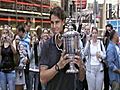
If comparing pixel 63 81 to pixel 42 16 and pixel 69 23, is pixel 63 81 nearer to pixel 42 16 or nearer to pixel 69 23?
pixel 69 23

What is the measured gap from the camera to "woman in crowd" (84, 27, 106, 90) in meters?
8.86

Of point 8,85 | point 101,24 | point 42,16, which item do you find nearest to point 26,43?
point 8,85

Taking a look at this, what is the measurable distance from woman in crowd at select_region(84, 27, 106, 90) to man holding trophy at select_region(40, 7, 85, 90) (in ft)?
15.2

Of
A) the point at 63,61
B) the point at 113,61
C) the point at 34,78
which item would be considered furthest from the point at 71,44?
the point at 34,78

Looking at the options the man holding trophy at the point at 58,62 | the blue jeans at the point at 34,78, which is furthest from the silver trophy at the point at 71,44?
the blue jeans at the point at 34,78

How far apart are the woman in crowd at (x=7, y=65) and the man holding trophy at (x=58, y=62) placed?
491 centimetres

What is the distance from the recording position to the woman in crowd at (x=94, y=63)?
Result: 8.86 metres

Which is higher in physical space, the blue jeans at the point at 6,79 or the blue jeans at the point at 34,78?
the blue jeans at the point at 6,79

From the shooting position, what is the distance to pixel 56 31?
4.02 metres

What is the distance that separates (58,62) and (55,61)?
0.16 metres

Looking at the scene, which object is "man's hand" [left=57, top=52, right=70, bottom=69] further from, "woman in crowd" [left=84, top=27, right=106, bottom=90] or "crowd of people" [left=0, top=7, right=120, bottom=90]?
"woman in crowd" [left=84, top=27, right=106, bottom=90]

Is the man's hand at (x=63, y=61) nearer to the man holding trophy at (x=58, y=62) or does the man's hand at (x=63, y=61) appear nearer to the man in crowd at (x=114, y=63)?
the man holding trophy at (x=58, y=62)

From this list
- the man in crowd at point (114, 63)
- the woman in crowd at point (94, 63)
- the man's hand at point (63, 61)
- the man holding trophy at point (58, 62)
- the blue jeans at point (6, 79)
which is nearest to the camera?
the man's hand at point (63, 61)

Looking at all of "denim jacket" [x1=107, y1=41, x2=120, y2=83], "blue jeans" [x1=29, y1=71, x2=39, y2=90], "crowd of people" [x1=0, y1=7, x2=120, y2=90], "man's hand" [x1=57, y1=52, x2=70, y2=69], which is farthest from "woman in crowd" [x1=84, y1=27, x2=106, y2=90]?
"man's hand" [x1=57, y1=52, x2=70, y2=69]
